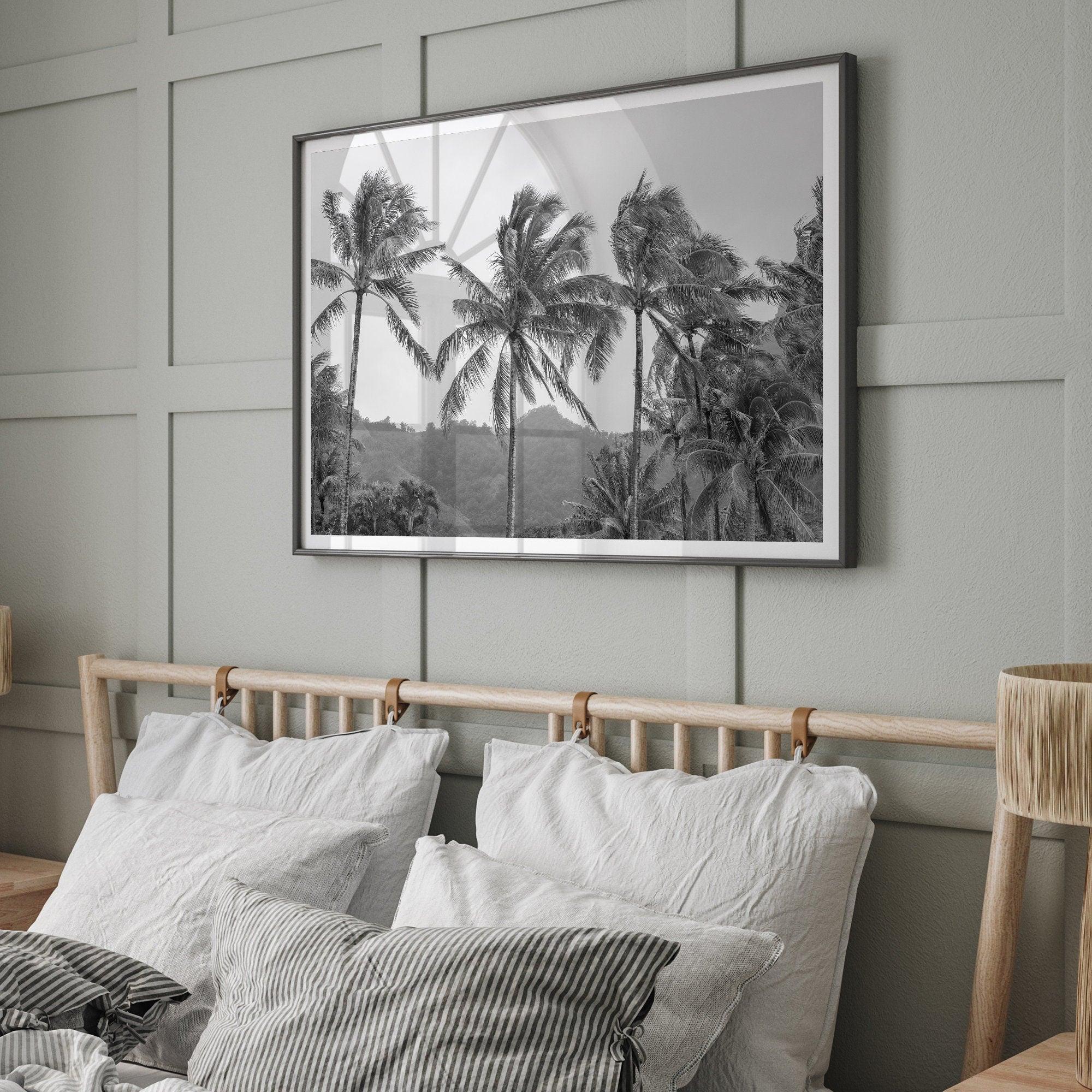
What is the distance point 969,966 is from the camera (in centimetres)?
185

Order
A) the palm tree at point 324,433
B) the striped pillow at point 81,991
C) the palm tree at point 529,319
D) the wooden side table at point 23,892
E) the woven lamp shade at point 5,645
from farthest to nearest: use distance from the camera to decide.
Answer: the woven lamp shade at point 5,645 → the wooden side table at point 23,892 → the palm tree at point 324,433 → the palm tree at point 529,319 → the striped pillow at point 81,991

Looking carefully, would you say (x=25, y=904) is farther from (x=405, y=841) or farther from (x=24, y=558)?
(x=405, y=841)

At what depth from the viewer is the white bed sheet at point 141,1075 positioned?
5.83ft

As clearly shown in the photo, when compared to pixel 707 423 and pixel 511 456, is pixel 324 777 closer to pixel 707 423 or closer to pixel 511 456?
pixel 511 456

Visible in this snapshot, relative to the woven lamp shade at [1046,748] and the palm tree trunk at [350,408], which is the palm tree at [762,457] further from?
the palm tree trunk at [350,408]

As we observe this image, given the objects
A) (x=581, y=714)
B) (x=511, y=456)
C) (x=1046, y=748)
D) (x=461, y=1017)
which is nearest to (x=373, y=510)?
(x=511, y=456)

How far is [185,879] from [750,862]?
0.89 m

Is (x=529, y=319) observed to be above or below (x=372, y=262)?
below

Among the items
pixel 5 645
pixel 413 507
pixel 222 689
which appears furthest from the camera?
pixel 5 645

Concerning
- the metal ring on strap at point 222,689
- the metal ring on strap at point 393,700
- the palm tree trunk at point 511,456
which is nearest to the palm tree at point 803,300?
the palm tree trunk at point 511,456

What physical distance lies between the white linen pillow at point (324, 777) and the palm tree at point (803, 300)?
86 cm

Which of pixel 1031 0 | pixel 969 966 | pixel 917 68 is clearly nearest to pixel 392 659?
pixel 969 966

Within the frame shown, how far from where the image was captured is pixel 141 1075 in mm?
1807

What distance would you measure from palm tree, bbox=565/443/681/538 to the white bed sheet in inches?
41.2
